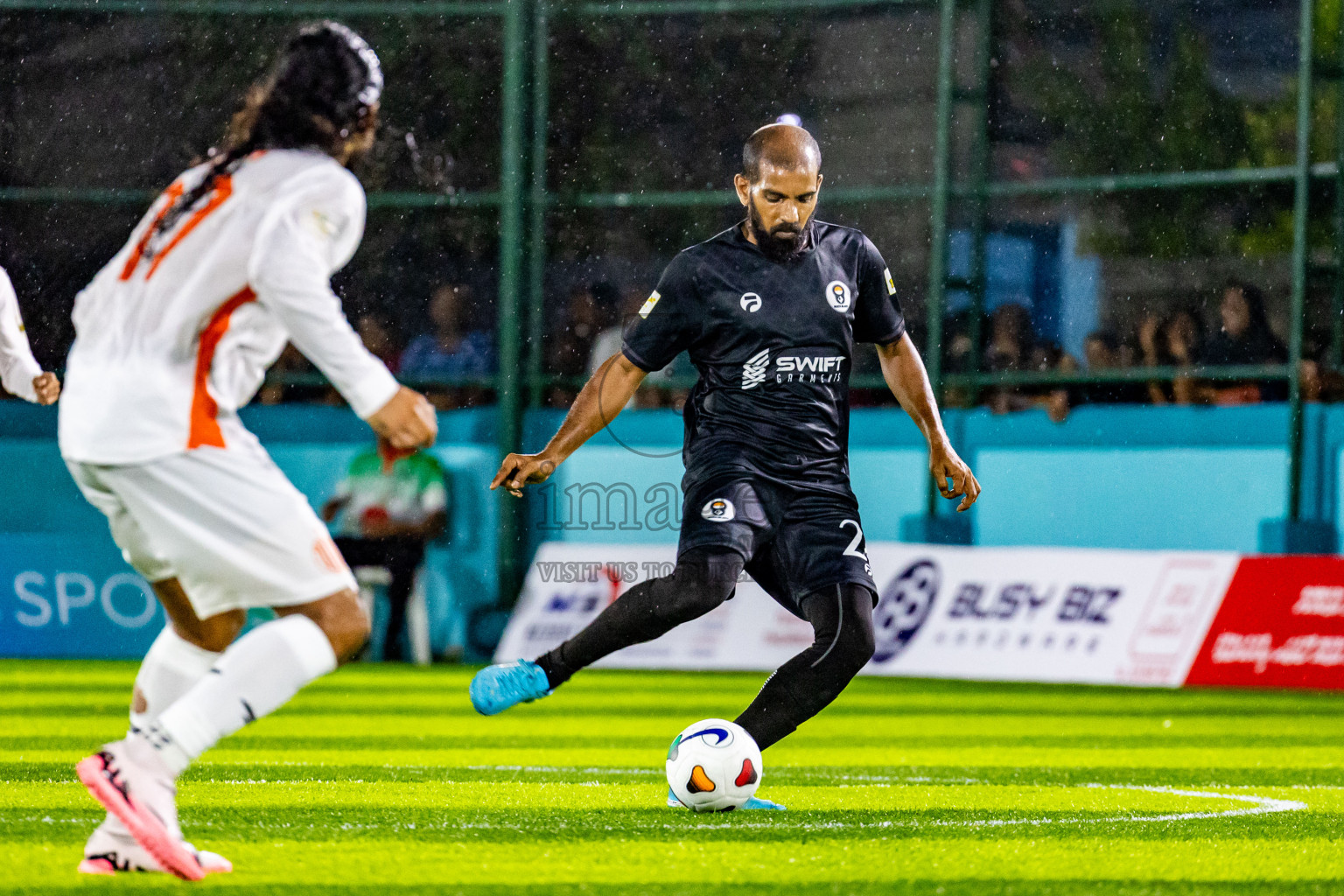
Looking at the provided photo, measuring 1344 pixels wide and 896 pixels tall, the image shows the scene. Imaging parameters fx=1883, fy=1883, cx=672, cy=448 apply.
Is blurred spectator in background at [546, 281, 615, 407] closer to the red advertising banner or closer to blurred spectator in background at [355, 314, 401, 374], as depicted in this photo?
blurred spectator in background at [355, 314, 401, 374]

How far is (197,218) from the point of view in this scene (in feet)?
12.2

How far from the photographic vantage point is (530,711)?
393 inches

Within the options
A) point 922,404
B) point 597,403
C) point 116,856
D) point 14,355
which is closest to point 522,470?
point 597,403

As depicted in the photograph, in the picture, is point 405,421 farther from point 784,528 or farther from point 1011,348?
point 1011,348

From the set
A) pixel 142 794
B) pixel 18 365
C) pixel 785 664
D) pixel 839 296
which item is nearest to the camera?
pixel 142 794

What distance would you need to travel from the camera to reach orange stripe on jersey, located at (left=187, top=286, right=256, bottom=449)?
3.66 m

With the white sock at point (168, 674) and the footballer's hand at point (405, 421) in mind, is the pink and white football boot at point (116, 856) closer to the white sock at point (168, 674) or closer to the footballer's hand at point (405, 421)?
the white sock at point (168, 674)

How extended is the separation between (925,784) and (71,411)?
3535mm

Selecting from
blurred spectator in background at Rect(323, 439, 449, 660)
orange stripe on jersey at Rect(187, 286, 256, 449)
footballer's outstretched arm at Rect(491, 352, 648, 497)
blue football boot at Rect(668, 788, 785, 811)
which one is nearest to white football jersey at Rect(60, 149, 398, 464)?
orange stripe on jersey at Rect(187, 286, 256, 449)

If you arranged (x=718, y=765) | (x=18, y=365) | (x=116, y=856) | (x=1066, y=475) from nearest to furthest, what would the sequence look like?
(x=116, y=856) → (x=718, y=765) → (x=18, y=365) → (x=1066, y=475)

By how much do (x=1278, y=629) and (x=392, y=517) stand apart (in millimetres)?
6166

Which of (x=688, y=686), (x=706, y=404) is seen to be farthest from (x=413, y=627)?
(x=706, y=404)

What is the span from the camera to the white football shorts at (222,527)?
3.62m

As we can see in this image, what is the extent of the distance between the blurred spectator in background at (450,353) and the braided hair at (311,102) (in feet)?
37.0
